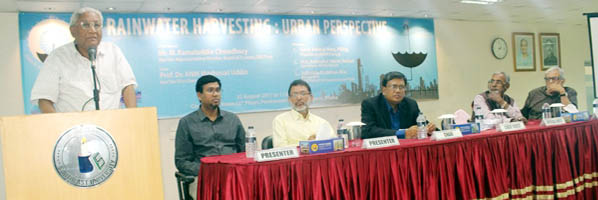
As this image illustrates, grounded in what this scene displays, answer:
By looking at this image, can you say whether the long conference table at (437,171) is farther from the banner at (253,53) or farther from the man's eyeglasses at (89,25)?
the banner at (253,53)

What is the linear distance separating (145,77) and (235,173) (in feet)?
10.3

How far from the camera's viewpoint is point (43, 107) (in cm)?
229

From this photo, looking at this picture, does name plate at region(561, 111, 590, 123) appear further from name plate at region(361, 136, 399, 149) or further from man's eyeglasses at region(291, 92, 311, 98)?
man's eyeglasses at region(291, 92, 311, 98)

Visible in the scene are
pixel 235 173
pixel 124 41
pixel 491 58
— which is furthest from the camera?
pixel 491 58

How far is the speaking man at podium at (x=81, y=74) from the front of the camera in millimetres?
2316

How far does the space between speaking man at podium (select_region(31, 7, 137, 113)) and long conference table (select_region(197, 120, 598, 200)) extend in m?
0.63

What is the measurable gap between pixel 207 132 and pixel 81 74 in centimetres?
A: 100

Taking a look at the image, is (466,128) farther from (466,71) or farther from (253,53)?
(466,71)

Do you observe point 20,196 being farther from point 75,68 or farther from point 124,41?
point 124,41

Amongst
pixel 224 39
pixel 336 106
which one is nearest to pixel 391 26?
pixel 336 106

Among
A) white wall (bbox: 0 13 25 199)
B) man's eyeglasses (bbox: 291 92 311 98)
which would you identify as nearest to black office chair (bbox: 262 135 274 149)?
man's eyeglasses (bbox: 291 92 311 98)

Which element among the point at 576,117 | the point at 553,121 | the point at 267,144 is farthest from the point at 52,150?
the point at 576,117

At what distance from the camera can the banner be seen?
192 inches

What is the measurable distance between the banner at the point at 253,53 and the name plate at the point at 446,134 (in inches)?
119
